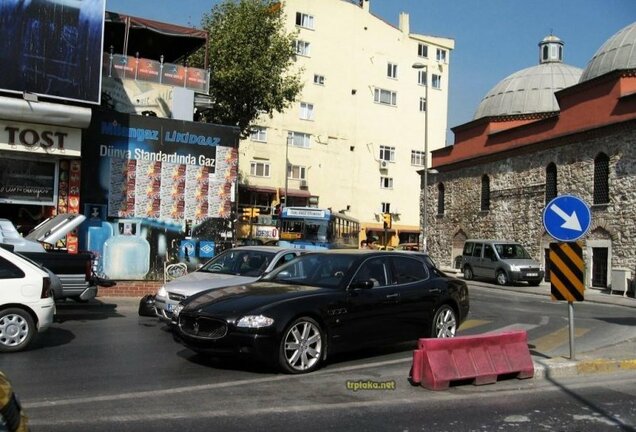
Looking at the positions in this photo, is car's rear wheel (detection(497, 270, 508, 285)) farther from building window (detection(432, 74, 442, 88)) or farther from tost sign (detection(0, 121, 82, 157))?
building window (detection(432, 74, 442, 88))

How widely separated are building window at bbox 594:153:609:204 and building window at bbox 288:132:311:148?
2772cm

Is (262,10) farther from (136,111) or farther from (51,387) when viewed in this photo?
(51,387)

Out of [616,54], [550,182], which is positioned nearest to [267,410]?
[550,182]

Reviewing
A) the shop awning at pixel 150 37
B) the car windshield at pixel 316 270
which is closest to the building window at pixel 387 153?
the shop awning at pixel 150 37

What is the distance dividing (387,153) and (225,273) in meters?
47.0

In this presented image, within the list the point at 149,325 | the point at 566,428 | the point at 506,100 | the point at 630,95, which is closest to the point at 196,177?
the point at 149,325

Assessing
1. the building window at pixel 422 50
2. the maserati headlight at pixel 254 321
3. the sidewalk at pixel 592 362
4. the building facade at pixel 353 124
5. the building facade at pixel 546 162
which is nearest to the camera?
the maserati headlight at pixel 254 321

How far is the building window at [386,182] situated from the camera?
56469 millimetres

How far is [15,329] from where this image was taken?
8719 millimetres

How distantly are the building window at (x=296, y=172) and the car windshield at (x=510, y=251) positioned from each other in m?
24.7

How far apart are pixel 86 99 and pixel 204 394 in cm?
1217

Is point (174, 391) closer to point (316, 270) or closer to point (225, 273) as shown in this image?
point (316, 270)

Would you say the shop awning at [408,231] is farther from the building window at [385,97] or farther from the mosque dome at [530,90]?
the mosque dome at [530,90]

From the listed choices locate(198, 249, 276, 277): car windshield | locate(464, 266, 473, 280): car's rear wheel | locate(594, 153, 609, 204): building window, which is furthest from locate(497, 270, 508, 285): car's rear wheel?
locate(198, 249, 276, 277): car windshield
